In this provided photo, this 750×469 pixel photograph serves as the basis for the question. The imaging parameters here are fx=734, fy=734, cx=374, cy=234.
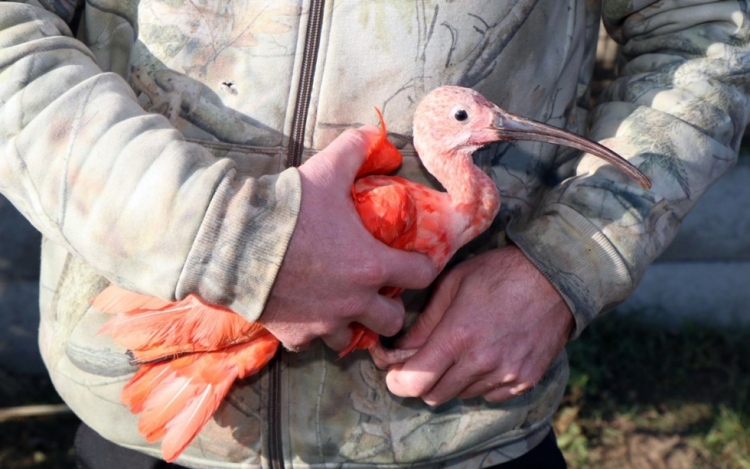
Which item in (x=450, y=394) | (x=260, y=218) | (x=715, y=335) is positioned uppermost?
(x=260, y=218)

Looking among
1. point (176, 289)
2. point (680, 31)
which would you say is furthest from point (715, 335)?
point (176, 289)

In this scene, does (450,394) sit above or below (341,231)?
below

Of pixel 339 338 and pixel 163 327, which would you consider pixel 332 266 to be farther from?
pixel 163 327

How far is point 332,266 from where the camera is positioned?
105 centimetres

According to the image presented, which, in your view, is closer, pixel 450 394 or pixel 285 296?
pixel 285 296

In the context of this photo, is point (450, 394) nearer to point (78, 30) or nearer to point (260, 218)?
point (260, 218)

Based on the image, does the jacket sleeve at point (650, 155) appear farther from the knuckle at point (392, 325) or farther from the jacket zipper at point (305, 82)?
the jacket zipper at point (305, 82)

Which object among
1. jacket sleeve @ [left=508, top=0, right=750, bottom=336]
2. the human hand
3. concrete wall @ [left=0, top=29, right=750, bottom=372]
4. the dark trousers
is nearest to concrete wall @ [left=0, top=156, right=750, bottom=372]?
concrete wall @ [left=0, top=29, right=750, bottom=372]

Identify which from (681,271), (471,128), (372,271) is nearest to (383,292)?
(372,271)

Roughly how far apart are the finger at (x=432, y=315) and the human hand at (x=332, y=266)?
0.18 meters

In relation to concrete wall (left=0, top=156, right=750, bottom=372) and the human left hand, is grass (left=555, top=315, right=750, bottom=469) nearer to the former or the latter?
concrete wall (left=0, top=156, right=750, bottom=372)

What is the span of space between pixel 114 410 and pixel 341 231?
62 cm

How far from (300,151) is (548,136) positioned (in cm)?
45

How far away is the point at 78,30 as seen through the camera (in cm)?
136
